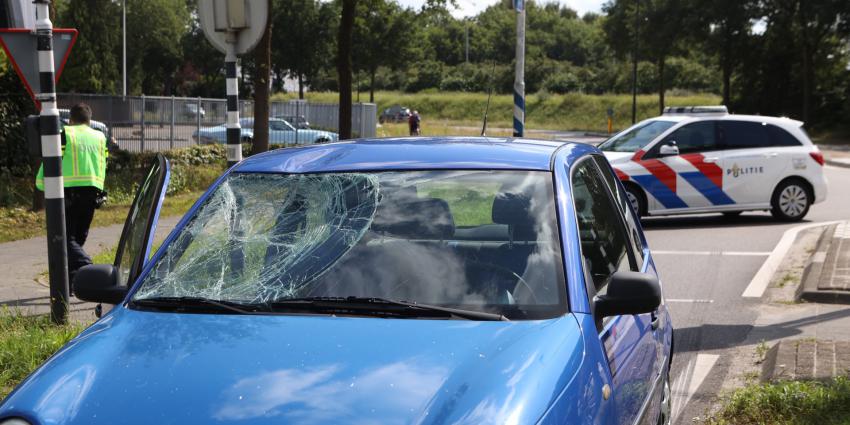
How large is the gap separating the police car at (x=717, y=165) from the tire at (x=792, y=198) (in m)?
0.01

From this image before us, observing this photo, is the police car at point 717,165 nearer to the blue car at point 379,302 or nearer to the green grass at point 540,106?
the blue car at point 379,302

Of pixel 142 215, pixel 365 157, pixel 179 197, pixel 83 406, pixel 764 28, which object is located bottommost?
pixel 179 197

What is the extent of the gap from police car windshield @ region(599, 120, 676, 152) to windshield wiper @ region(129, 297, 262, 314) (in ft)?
38.7

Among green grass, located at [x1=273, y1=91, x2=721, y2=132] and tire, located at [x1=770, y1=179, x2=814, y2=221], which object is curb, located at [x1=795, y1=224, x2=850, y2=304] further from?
green grass, located at [x1=273, y1=91, x2=721, y2=132]

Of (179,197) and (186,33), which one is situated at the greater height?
(186,33)

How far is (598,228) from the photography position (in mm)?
4297

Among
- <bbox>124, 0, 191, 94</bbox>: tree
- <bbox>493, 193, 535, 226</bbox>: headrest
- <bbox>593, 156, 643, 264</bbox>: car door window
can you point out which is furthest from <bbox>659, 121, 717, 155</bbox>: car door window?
<bbox>124, 0, 191, 94</bbox>: tree

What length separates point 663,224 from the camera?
15.5 meters

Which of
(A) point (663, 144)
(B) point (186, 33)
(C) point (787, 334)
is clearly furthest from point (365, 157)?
(B) point (186, 33)

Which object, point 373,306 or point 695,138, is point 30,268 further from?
point 695,138

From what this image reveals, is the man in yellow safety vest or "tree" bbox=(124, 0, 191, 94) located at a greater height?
"tree" bbox=(124, 0, 191, 94)

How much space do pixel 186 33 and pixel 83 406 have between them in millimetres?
93549

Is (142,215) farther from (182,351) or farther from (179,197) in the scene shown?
(179,197)

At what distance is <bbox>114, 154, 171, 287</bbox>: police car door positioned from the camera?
4.43 meters
